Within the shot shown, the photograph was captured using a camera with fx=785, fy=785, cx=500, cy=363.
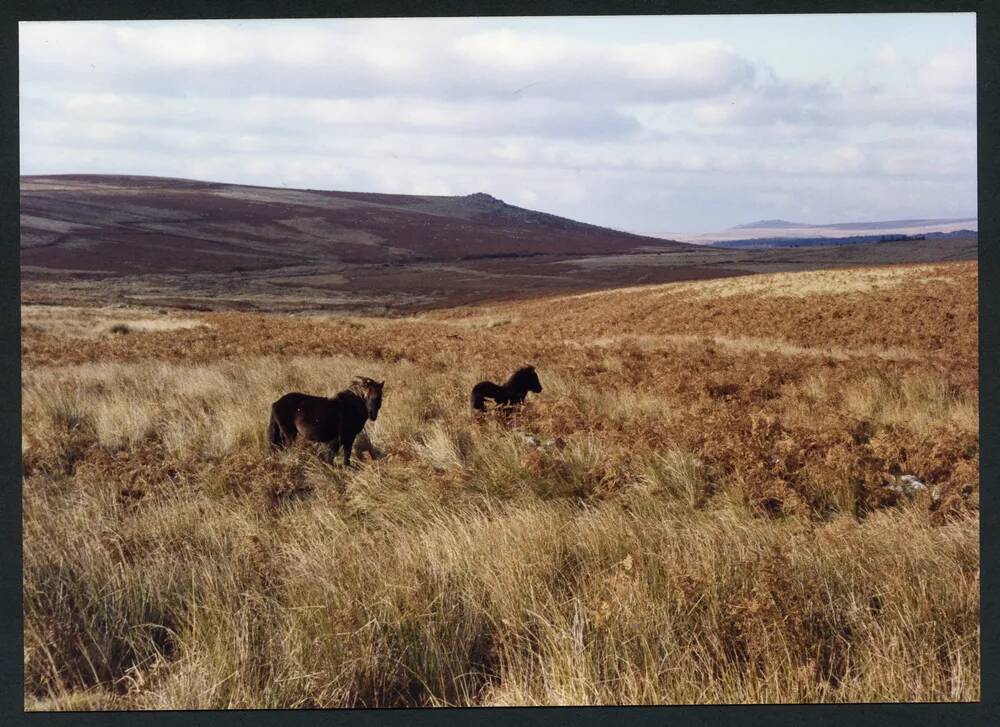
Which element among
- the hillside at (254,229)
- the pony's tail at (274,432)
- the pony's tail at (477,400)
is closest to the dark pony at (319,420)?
the pony's tail at (274,432)

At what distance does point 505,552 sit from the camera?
415 centimetres

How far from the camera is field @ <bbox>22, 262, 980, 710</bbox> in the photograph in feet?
11.4

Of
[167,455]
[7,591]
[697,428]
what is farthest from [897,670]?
[167,455]

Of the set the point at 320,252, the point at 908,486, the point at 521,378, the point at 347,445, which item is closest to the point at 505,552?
the point at 347,445

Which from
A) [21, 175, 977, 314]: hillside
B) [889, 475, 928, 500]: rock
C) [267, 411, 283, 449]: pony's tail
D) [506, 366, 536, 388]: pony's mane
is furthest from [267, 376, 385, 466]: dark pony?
[21, 175, 977, 314]: hillside

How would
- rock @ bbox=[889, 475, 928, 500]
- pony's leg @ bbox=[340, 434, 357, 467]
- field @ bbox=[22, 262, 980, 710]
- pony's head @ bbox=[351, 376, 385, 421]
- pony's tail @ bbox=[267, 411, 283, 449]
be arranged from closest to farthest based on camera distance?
field @ bbox=[22, 262, 980, 710], rock @ bbox=[889, 475, 928, 500], pony's leg @ bbox=[340, 434, 357, 467], pony's tail @ bbox=[267, 411, 283, 449], pony's head @ bbox=[351, 376, 385, 421]

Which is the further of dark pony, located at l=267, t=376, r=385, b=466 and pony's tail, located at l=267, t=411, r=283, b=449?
pony's tail, located at l=267, t=411, r=283, b=449

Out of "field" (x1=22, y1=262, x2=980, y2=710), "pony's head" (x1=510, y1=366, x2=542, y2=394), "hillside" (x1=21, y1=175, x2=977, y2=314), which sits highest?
"hillside" (x1=21, y1=175, x2=977, y2=314)

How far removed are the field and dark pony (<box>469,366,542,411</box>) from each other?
6.5 inches

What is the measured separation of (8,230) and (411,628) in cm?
261

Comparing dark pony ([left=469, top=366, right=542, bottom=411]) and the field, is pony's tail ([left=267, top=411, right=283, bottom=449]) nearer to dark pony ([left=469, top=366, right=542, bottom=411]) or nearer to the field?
the field

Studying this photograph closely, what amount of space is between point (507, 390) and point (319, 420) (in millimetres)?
2721

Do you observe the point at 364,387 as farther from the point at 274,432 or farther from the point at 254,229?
the point at 254,229

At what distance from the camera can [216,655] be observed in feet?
11.4
